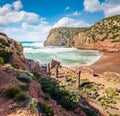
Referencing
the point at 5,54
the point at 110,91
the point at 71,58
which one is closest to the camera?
the point at 5,54

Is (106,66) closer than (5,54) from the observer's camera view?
No

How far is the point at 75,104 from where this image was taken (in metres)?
19.8

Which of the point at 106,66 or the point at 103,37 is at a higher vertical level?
the point at 103,37

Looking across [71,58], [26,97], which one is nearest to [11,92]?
[26,97]

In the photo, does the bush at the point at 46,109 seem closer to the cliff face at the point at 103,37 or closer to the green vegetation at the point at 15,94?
the green vegetation at the point at 15,94

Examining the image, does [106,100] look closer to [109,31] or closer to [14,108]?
[14,108]

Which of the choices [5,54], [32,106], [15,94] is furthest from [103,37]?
[32,106]

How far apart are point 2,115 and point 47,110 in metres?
2.93

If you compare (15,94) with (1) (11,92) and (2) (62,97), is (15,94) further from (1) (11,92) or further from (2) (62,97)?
(2) (62,97)

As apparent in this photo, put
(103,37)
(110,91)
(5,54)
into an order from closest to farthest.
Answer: (5,54)
(110,91)
(103,37)

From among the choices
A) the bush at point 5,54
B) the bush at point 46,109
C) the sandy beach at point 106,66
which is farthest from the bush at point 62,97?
the sandy beach at point 106,66

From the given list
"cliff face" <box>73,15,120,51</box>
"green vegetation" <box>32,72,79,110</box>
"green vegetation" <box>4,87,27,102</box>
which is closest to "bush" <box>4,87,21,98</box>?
"green vegetation" <box>4,87,27,102</box>

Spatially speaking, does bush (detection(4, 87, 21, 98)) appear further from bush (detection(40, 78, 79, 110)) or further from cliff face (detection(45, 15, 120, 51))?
cliff face (detection(45, 15, 120, 51))

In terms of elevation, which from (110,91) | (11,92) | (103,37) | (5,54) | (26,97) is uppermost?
(5,54)
